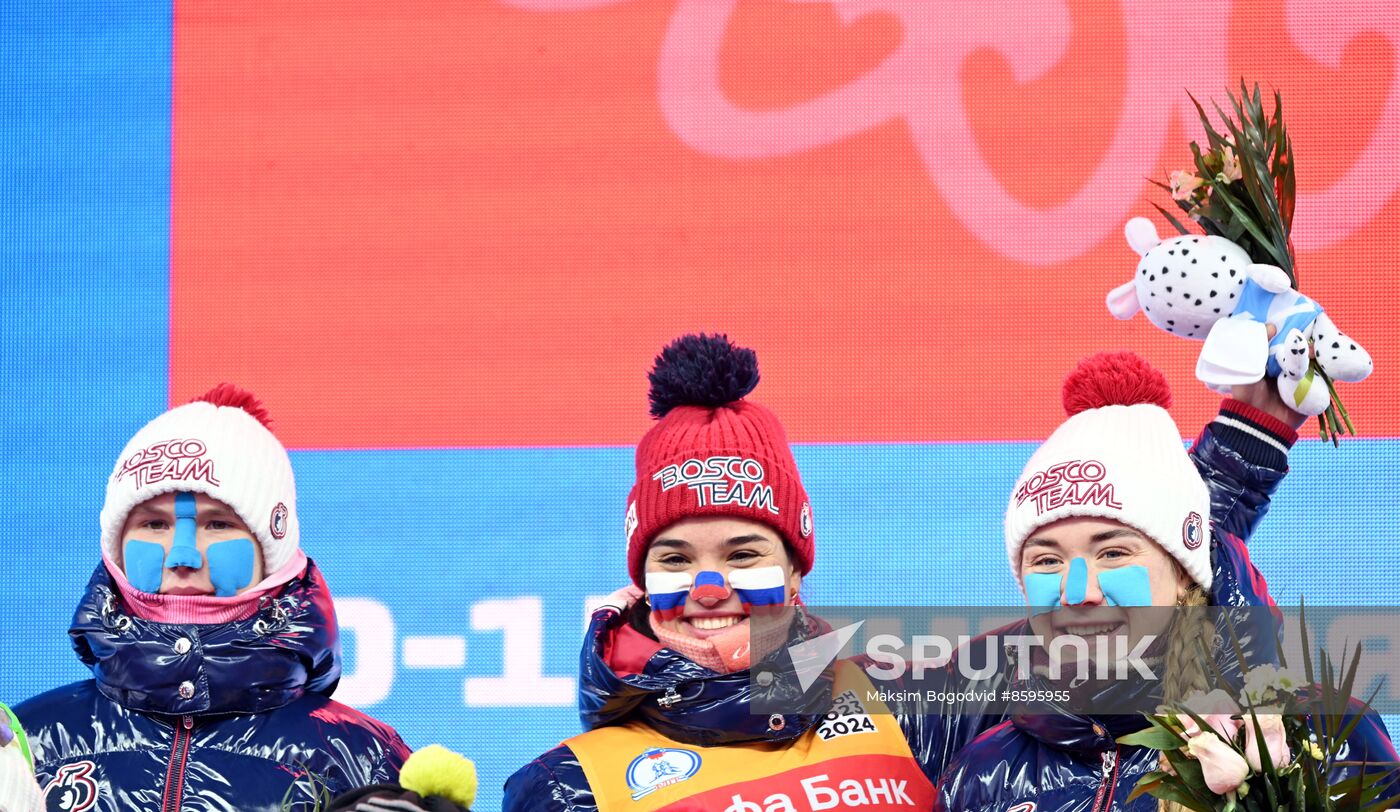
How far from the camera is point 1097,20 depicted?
3.44 meters

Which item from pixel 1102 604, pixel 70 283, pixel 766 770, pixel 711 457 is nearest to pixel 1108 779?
pixel 1102 604

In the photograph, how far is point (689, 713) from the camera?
2.36 m

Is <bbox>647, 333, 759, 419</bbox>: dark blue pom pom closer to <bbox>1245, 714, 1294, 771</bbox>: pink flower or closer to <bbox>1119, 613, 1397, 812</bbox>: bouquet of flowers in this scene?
<bbox>1119, 613, 1397, 812</bbox>: bouquet of flowers

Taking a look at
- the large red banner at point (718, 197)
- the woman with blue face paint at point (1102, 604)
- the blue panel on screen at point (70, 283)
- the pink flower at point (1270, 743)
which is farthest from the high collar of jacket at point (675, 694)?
the blue panel on screen at point (70, 283)

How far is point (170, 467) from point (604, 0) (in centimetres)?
148

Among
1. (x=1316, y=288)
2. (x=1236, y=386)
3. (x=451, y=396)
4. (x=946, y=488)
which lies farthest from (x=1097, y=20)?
(x=451, y=396)

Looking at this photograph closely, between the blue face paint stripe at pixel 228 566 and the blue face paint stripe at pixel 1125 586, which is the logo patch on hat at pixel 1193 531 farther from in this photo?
the blue face paint stripe at pixel 228 566

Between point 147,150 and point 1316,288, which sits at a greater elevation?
point 147,150

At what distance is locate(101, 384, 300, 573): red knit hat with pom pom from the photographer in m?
2.49

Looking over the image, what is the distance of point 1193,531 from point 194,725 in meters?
1.34

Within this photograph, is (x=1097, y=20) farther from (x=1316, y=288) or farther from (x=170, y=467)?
(x=170, y=467)

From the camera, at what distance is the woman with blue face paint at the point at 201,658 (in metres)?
2.38

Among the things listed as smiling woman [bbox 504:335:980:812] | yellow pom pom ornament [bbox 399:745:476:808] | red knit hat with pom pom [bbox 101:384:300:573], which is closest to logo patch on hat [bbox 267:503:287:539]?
red knit hat with pom pom [bbox 101:384:300:573]

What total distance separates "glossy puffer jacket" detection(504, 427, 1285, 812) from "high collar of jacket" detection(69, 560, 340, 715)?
352 mm
